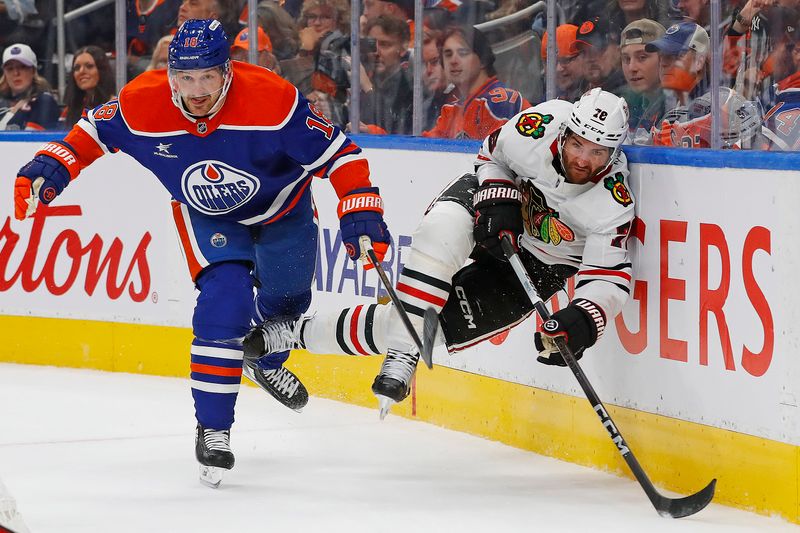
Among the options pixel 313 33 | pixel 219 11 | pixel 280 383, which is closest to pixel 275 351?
pixel 280 383

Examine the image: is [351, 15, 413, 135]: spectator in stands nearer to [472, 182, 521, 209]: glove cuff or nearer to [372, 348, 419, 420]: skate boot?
[472, 182, 521, 209]: glove cuff

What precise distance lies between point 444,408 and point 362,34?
1581mm

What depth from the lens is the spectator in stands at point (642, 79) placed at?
171 inches

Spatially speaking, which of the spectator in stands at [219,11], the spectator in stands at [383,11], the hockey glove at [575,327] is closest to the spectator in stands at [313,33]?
the spectator in stands at [383,11]

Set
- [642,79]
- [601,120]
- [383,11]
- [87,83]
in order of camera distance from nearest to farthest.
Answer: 1. [601,120]
2. [642,79]
3. [383,11]
4. [87,83]

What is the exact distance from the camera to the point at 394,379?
4043mm

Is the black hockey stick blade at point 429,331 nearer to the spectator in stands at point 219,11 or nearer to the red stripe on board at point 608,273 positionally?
the red stripe on board at point 608,273

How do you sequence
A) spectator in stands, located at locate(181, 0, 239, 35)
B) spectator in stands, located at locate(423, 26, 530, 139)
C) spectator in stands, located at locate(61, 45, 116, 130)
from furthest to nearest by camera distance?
spectator in stands, located at locate(61, 45, 116, 130)
spectator in stands, located at locate(181, 0, 239, 35)
spectator in stands, located at locate(423, 26, 530, 139)

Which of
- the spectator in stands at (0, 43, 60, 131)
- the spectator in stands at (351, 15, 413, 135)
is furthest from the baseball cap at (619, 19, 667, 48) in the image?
the spectator in stands at (0, 43, 60, 131)

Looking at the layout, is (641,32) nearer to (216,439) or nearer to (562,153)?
(562,153)

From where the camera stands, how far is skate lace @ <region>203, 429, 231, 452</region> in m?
4.09

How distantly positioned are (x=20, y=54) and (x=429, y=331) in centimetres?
317

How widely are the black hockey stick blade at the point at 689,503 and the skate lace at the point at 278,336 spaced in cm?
130

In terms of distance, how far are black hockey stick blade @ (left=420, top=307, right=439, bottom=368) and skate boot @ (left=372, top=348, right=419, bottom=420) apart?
0.10 meters
